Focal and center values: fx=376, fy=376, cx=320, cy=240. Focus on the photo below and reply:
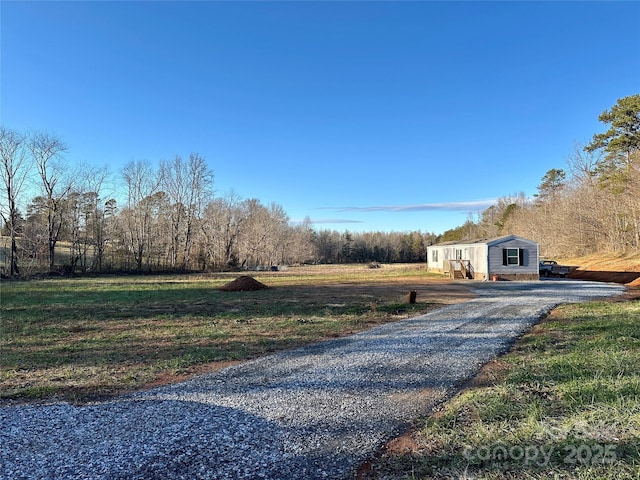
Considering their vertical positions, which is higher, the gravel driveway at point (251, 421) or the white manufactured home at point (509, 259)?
the white manufactured home at point (509, 259)

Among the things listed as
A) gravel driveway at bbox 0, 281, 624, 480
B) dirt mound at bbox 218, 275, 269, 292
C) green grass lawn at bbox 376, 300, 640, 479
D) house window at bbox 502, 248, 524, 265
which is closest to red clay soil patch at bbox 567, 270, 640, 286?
house window at bbox 502, 248, 524, 265

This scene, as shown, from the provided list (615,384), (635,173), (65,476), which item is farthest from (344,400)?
(635,173)

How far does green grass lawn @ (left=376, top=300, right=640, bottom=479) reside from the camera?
2.52 meters

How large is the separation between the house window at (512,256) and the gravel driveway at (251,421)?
1624 centimetres

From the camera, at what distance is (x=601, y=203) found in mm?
30906

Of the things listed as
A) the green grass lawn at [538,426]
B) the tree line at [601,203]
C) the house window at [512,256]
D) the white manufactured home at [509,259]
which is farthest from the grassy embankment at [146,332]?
the tree line at [601,203]

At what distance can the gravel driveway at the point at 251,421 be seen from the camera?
105 inches

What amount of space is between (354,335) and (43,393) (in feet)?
16.2

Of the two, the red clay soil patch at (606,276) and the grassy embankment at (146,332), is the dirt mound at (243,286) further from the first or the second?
the red clay soil patch at (606,276)

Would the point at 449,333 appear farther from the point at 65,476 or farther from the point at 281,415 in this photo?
the point at 65,476

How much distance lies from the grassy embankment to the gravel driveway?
0.78 meters

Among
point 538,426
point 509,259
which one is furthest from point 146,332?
A: point 509,259

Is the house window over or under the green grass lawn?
over

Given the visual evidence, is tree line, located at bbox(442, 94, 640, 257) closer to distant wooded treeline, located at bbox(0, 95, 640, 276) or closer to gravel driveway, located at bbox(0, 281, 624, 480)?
distant wooded treeline, located at bbox(0, 95, 640, 276)
